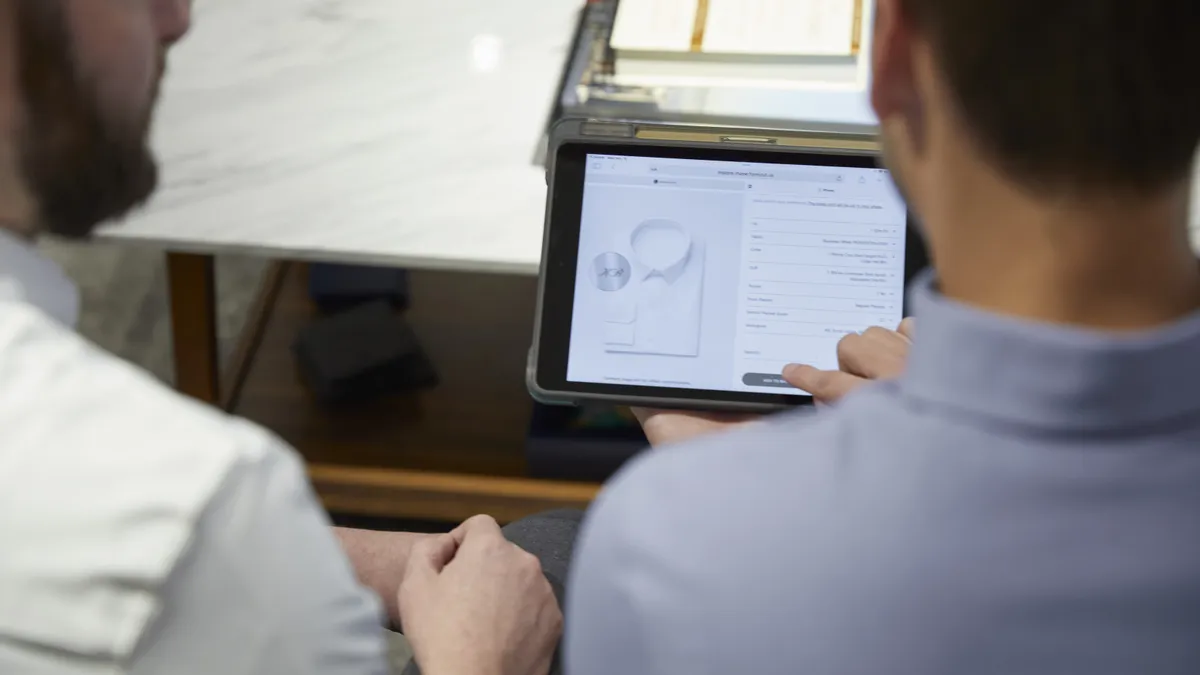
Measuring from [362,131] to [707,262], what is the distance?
0.42 meters

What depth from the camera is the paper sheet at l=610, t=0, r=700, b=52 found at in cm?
116

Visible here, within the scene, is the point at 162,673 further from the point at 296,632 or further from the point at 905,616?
the point at 905,616

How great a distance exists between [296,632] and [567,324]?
42cm

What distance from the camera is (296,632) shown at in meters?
0.55

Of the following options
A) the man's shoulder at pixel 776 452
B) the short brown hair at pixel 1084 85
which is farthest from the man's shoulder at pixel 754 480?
the short brown hair at pixel 1084 85

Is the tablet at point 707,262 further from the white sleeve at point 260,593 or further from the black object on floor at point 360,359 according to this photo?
the black object on floor at point 360,359

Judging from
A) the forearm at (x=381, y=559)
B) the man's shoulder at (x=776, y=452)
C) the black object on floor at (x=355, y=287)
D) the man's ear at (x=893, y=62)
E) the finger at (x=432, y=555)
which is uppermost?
the man's ear at (x=893, y=62)

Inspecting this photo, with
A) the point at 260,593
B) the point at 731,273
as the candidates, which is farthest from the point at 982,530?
the point at 731,273

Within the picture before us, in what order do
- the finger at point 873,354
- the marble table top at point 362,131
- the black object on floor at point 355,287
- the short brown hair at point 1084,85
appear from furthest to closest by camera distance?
the black object on floor at point 355,287, the marble table top at point 362,131, the finger at point 873,354, the short brown hair at point 1084,85

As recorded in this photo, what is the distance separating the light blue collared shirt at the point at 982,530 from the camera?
1.37 ft

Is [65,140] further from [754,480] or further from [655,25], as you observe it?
[655,25]

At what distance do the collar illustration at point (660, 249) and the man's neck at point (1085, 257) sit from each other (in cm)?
48

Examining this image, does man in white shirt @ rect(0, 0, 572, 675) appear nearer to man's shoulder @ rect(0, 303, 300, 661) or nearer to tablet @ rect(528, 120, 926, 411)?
man's shoulder @ rect(0, 303, 300, 661)

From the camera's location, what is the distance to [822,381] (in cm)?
86
